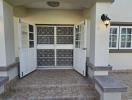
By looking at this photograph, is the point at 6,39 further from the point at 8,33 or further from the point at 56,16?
the point at 56,16

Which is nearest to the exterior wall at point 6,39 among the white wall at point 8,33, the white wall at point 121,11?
the white wall at point 8,33

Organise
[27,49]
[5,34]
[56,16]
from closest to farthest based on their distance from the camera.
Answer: [5,34] < [27,49] < [56,16]

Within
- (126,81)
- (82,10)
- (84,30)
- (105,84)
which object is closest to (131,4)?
(82,10)

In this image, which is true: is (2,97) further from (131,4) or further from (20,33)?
(131,4)

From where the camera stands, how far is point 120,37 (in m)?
6.42

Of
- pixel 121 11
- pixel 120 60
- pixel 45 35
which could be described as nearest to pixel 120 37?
pixel 120 60

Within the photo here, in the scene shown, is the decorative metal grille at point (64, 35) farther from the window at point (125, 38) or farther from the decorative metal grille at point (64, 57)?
the window at point (125, 38)

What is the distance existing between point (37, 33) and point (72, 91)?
134 inches

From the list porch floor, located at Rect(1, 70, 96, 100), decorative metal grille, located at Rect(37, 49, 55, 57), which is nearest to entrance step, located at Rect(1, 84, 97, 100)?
porch floor, located at Rect(1, 70, 96, 100)

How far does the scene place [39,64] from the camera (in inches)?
257

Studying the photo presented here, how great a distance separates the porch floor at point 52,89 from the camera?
3705mm

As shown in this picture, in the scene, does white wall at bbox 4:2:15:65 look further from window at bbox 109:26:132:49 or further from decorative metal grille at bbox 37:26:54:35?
window at bbox 109:26:132:49

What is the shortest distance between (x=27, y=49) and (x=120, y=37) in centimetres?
420

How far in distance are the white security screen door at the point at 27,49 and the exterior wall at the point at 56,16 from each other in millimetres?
531
